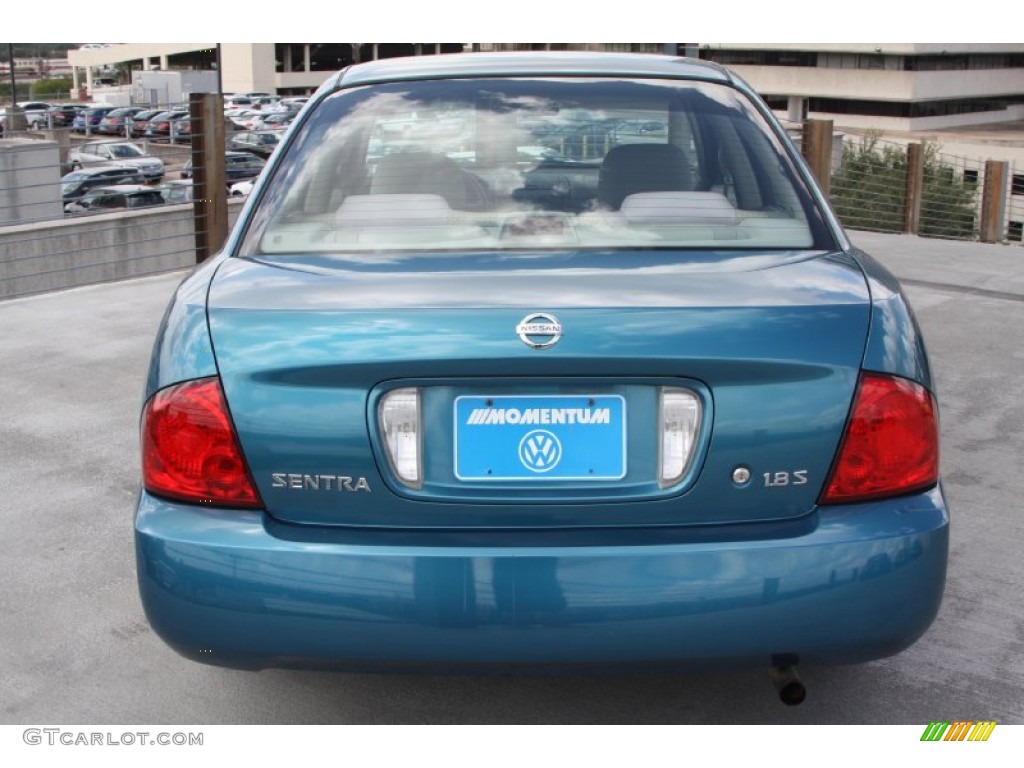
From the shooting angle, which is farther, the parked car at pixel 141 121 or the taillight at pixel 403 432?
the parked car at pixel 141 121

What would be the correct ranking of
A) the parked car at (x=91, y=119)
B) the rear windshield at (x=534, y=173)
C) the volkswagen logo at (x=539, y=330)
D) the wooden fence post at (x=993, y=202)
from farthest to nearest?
the parked car at (x=91, y=119) → the wooden fence post at (x=993, y=202) → the rear windshield at (x=534, y=173) → the volkswagen logo at (x=539, y=330)

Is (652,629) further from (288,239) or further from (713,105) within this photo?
(713,105)

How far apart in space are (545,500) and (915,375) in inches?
31.3

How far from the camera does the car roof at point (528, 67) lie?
352cm

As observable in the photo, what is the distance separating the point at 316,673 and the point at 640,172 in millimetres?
1520

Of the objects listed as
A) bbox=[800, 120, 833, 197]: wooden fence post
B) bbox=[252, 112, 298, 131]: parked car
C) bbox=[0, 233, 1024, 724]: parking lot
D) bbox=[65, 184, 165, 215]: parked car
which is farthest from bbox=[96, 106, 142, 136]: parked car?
bbox=[0, 233, 1024, 724]: parking lot

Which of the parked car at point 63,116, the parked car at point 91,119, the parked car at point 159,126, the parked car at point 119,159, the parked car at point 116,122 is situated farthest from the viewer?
the parked car at point 63,116

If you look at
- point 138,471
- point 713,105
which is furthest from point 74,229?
point 713,105

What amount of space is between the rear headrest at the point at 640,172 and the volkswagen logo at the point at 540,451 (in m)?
0.84

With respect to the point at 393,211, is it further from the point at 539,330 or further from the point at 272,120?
the point at 272,120

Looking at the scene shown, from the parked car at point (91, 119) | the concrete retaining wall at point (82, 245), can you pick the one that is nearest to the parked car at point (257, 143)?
the parked car at point (91, 119)
